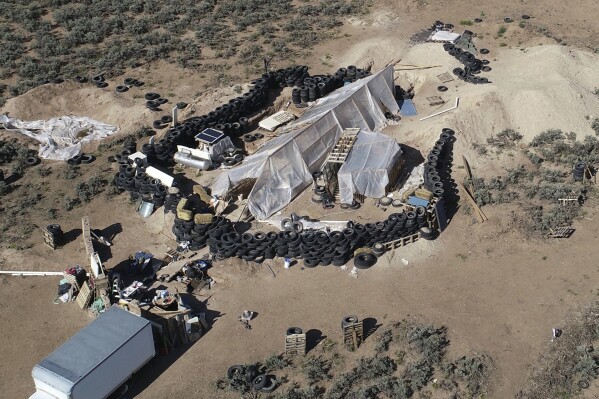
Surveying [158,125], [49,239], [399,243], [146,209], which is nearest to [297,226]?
[399,243]

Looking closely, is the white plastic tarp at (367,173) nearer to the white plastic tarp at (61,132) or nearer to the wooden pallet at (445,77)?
the wooden pallet at (445,77)

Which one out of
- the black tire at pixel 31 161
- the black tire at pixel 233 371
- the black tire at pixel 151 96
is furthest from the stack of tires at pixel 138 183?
the black tire at pixel 233 371


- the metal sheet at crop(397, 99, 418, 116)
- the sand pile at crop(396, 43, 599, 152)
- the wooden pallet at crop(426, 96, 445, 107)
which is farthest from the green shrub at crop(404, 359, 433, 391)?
the wooden pallet at crop(426, 96, 445, 107)

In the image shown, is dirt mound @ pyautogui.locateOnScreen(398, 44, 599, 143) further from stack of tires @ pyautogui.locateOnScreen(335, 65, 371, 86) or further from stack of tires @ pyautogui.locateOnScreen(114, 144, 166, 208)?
stack of tires @ pyautogui.locateOnScreen(114, 144, 166, 208)

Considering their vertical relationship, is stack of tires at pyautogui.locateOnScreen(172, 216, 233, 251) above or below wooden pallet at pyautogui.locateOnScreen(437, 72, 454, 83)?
below

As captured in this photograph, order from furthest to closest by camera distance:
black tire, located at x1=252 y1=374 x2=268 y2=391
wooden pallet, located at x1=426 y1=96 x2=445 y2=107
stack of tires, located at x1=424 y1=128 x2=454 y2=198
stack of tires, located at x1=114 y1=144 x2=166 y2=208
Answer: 1. wooden pallet, located at x1=426 y1=96 x2=445 y2=107
2. stack of tires, located at x1=114 y1=144 x2=166 y2=208
3. stack of tires, located at x1=424 y1=128 x2=454 y2=198
4. black tire, located at x1=252 y1=374 x2=268 y2=391

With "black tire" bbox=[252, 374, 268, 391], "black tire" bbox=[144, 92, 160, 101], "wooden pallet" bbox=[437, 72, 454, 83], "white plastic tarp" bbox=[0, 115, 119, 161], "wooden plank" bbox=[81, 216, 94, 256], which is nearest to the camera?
"black tire" bbox=[252, 374, 268, 391]

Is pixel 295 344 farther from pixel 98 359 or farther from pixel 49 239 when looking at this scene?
pixel 49 239
